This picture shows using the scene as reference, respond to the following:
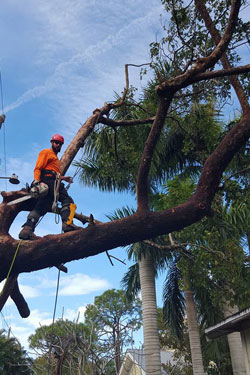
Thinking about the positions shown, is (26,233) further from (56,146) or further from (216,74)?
(216,74)

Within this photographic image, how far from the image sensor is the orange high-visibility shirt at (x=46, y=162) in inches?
237

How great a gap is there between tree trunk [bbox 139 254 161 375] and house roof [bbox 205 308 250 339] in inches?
135

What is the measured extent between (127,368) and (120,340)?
1776 cm

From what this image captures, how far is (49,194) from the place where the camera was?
235 inches

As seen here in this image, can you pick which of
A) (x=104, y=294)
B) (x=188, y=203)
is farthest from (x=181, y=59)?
(x=104, y=294)

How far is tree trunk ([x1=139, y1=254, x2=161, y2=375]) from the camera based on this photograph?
1264 centimetres

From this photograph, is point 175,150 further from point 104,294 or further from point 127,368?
point 104,294

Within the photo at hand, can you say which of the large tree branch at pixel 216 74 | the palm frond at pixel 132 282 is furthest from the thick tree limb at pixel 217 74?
the palm frond at pixel 132 282

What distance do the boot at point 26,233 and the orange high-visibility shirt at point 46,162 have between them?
725 mm

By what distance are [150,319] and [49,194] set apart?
343 inches

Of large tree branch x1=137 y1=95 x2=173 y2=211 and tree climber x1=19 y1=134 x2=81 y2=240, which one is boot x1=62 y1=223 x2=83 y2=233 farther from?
large tree branch x1=137 y1=95 x2=173 y2=211

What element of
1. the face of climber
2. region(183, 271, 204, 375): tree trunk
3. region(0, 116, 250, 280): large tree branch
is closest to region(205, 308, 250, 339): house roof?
region(0, 116, 250, 280): large tree branch

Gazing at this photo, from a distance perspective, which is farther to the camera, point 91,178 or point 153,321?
point 91,178

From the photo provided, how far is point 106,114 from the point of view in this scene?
7113mm
